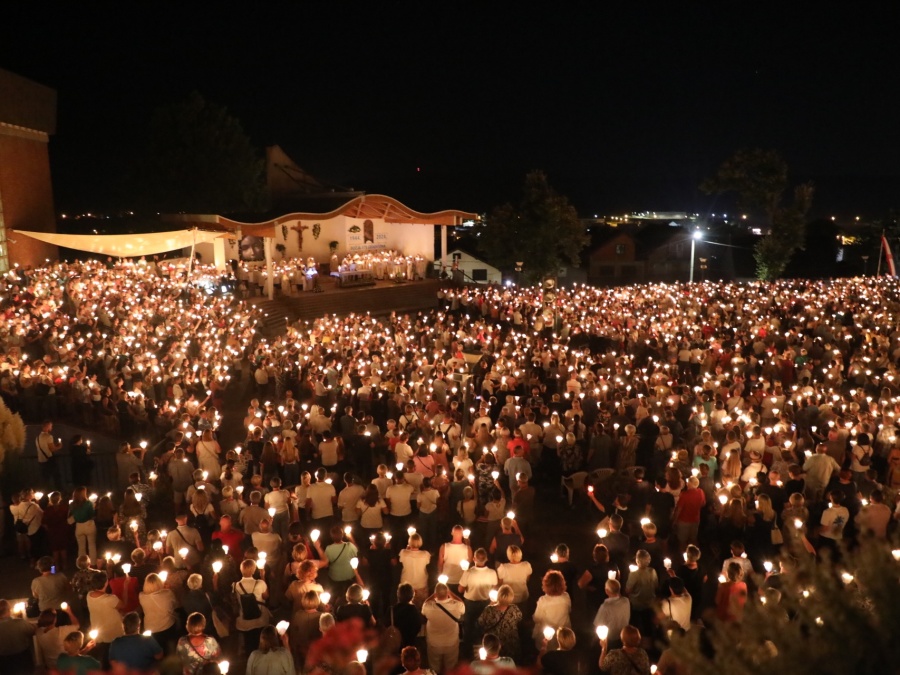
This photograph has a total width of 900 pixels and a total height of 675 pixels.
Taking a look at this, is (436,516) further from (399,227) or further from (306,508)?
(399,227)

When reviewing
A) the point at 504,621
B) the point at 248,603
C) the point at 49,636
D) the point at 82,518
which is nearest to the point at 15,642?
the point at 49,636

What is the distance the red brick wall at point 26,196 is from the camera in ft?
72.4

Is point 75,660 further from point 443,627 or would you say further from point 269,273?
point 269,273

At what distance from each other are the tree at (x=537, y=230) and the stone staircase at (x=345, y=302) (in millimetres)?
5154

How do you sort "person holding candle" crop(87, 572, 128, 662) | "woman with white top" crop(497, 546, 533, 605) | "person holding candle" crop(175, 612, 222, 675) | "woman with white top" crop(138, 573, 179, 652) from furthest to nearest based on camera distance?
"woman with white top" crop(497, 546, 533, 605), "woman with white top" crop(138, 573, 179, 652), "person holding candle" crop(87, 572, 128, 662), "person holding candle" crop(175, 612, 222, 675)

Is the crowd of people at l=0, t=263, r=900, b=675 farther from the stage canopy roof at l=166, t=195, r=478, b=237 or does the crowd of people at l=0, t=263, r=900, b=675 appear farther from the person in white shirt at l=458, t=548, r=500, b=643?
the stage canopy roof at l=166, t=195, r=478, b=237

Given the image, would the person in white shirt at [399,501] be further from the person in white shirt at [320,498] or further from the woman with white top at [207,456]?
the woman with white top at [207,456]

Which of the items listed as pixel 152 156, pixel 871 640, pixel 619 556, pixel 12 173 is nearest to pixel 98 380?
pixel 619 556

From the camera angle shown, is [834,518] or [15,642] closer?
[15,642]

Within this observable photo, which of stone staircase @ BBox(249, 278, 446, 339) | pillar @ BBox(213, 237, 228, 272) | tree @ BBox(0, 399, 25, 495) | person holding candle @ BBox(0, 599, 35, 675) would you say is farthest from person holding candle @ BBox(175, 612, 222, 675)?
pillar @ BBox(213, 237, 228, 272)

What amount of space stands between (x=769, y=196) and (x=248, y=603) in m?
39.3

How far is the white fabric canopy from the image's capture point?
18578 millimetres

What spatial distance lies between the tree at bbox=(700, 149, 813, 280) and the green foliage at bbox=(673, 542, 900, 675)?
129 feet

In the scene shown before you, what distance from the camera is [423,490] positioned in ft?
24.3
